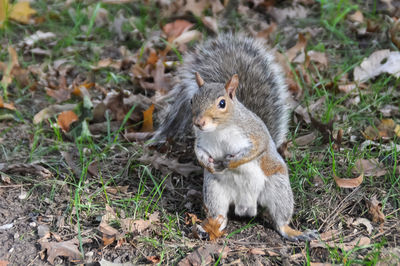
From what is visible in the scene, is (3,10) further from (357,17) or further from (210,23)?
(357,17)

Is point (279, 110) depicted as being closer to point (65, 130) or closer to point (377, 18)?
point (65, 130)

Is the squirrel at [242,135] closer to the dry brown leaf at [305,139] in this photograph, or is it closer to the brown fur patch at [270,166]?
the brown fur patch at [270,166]

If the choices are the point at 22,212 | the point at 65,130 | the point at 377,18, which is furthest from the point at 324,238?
the point at 377,18

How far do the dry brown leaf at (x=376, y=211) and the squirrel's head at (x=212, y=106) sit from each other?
809mm

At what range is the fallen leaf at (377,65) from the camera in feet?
10.0

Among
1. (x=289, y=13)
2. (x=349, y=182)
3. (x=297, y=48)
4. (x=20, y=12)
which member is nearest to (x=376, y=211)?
(x=349, y=182)

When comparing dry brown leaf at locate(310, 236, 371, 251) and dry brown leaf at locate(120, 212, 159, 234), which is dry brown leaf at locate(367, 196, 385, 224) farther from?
dry brown leaf at locate(120, 212, 159, 234)

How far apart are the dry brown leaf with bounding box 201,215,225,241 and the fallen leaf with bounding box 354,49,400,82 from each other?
1.48m

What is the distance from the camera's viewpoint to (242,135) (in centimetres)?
196

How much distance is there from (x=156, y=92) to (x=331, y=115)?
109cm

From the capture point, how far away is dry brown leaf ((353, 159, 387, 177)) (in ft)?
7.71

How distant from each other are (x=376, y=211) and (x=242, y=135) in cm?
72

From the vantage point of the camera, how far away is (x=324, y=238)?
2.07m

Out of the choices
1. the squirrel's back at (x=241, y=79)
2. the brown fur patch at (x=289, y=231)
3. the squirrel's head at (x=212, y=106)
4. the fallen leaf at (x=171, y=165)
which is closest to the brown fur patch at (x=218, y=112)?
the squirrel's head at (x=212, y=106)
